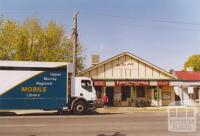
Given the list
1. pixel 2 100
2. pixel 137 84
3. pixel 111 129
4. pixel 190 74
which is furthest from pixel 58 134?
pixel 190 74

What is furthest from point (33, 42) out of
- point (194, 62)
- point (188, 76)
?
point (194, 62)

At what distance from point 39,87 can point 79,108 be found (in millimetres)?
3337

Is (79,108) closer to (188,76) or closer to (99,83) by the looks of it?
(99,83)

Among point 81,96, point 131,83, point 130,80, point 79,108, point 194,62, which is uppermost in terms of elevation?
point 194,62

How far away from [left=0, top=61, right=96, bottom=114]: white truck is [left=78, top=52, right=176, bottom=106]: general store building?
11.3 m

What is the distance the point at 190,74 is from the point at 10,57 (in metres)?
22.4

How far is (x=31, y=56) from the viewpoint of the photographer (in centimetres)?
4578

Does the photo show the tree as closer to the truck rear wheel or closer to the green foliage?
the green foliage

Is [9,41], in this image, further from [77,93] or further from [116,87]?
A: [77,93]

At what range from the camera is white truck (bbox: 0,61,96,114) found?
24.1 m

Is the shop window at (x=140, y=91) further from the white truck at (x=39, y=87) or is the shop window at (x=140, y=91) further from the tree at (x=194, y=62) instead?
the tree at (x=194, y=62)

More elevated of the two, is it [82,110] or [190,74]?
[190,74]

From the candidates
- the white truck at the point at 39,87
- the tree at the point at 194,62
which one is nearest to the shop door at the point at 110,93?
the white truck at the point at 39,87

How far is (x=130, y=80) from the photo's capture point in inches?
1497
